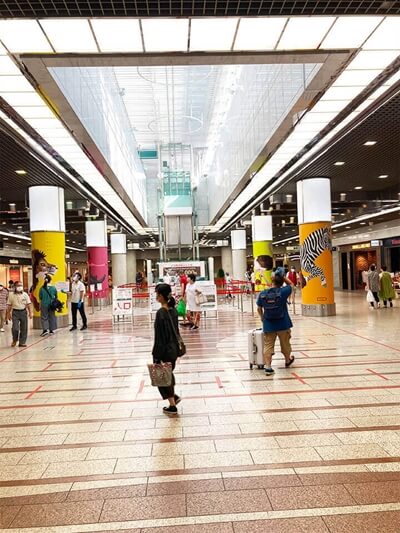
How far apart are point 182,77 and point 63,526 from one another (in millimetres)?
22993

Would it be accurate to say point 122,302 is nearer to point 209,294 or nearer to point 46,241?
point 209,294

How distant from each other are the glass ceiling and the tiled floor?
530cm

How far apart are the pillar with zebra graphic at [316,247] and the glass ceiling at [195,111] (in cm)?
259

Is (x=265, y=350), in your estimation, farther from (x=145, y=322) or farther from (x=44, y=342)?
(x=145, y=322)

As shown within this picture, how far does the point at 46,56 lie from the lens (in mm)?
7926

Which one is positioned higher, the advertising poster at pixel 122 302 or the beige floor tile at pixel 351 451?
the advertising poster at pixel 122 302

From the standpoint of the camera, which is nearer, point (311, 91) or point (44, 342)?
point (311, 91)

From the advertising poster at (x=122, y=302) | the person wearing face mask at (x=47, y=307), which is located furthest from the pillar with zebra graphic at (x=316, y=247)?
the person wearing face mask at (x=47, y=307)

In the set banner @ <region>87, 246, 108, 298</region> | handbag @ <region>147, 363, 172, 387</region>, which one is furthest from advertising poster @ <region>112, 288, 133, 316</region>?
handbag @ <region>147, 363, 172, 387</region>

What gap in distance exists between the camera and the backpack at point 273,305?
27.0 ft

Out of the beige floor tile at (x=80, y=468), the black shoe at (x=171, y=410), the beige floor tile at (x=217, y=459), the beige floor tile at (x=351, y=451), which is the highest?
the black shoe at (x=171, y=410)

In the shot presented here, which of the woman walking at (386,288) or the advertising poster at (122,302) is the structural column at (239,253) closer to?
the woman walking at (386,288)

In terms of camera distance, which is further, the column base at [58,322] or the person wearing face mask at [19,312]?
the column base at [58,322]

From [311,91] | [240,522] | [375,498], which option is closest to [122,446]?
[240,522]
